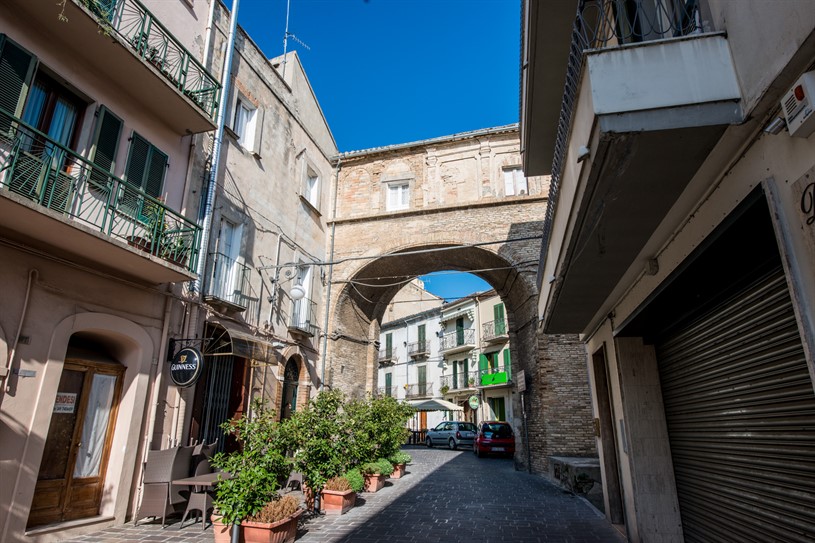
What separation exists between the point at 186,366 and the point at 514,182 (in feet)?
42.5

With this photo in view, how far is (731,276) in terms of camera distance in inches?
145

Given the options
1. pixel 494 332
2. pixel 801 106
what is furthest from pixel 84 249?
pixel 494 332

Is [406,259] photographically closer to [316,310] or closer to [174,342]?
[316,310]

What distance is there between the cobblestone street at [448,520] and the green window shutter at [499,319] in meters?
19.8

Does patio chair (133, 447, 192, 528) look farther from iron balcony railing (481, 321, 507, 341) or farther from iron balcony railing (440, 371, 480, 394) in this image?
iron balcony railing (440, 371, 480, 394)

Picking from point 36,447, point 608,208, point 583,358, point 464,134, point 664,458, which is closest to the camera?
point 608,208

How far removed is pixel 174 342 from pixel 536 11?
8.13 m

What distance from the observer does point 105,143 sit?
7.74 metres

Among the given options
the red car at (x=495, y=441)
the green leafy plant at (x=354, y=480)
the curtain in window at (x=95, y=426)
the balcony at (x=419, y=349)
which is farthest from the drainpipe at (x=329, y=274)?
the balcony at (x=419, y=349)

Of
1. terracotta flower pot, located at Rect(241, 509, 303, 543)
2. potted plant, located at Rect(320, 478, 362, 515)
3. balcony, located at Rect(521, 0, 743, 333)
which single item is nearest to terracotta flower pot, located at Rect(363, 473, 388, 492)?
potted plant, located at Rect(320, 478, 362, 515)

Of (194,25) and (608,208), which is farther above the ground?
(194,25)

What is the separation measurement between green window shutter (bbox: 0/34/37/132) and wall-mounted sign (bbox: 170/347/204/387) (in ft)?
13.6

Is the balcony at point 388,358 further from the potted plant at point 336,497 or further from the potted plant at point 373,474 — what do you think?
the potted plant at point 336,497


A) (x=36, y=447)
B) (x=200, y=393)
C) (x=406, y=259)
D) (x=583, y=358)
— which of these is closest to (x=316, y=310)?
(x=406, y=259)
